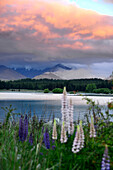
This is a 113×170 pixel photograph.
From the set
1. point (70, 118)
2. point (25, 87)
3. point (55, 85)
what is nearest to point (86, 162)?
point (70, 118)

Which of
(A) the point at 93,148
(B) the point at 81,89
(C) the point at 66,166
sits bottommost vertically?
(C) the point at 66,166

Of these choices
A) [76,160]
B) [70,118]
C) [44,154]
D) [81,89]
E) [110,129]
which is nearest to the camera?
[76,160]

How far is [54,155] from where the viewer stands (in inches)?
199

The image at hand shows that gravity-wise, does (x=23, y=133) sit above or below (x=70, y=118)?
below

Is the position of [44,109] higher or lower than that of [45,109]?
lower

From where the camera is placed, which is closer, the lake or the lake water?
the lake

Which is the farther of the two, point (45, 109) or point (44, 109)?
point (44, 109)

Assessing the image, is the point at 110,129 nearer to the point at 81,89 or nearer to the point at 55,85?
the point at 81,89

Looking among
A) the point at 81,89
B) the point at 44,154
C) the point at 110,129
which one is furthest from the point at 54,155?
the point at 81,89

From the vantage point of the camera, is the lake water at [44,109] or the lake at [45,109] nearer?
the lake at [45,109]

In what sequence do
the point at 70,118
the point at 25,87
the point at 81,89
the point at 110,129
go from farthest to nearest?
the point at 25,87 < the point at 81,89 < the point at 110,129 < the point at 70,118

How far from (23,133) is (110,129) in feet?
A: 7.39

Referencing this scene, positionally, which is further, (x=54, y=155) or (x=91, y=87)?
(x=91, y=87)

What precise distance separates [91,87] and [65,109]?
5559 inches
